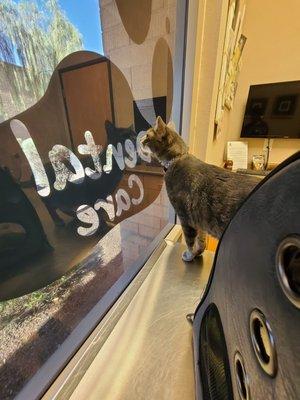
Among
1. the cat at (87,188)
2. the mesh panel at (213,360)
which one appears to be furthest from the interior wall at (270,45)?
the mesh panel at (213,360)

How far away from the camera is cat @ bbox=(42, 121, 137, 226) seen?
0.44m

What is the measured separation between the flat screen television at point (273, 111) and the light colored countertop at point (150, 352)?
209 cm

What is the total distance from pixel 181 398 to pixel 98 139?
26.3 inches

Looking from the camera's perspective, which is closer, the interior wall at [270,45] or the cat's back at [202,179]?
the cat's back at [202,179]

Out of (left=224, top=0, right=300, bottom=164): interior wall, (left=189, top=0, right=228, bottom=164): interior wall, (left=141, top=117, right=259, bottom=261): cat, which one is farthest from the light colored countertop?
(left=224, top=0, right=300, bottom=164): interior wall

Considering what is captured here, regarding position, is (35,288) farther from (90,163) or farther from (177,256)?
(177,256)

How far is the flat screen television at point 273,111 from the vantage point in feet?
6.52

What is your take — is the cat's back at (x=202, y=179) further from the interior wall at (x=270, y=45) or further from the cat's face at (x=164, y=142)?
the interior wall at (x=270, y=45)

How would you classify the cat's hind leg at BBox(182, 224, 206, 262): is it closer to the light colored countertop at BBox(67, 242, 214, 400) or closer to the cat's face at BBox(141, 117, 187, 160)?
the light colored countertop at BBox(67, 242, 214, 400)

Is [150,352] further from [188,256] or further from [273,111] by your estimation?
[273,111]

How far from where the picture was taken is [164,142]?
89cm

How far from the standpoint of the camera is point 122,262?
87cm

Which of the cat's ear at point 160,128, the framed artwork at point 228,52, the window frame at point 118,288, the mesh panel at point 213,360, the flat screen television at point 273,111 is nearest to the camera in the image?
the mesh panel at point 213,360

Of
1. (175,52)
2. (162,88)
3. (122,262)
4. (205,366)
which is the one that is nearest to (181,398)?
(205,366)
